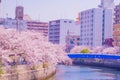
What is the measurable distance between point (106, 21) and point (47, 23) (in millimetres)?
27874

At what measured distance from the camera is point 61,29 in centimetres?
10944

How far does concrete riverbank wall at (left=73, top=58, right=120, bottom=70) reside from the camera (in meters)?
58.0

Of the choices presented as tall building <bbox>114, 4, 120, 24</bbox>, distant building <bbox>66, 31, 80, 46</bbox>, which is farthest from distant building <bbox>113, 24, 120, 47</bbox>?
distant building <bbox>66, 31, 80, 46</bbox>

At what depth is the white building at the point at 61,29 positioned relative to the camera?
109m

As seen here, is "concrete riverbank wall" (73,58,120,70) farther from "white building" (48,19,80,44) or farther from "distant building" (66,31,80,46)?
"white building" (48,19,80,44)

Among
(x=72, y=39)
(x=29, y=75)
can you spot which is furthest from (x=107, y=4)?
(x=29, y=75)

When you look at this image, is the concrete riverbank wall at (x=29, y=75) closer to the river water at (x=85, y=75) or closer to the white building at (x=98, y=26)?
the river water at (x=85, y=75)

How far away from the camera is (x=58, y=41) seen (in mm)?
110375

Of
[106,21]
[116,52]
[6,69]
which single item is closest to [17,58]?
[6,69]

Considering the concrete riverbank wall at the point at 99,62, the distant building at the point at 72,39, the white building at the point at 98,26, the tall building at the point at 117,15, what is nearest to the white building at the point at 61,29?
the distant building at the point at 72,39

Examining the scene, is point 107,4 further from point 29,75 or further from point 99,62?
point 29,75

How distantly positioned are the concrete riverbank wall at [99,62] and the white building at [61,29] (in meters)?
40.1

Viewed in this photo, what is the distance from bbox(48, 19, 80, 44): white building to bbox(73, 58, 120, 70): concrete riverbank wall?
1580 inches

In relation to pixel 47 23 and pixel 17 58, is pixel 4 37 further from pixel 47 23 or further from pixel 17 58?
pixel 47 23
